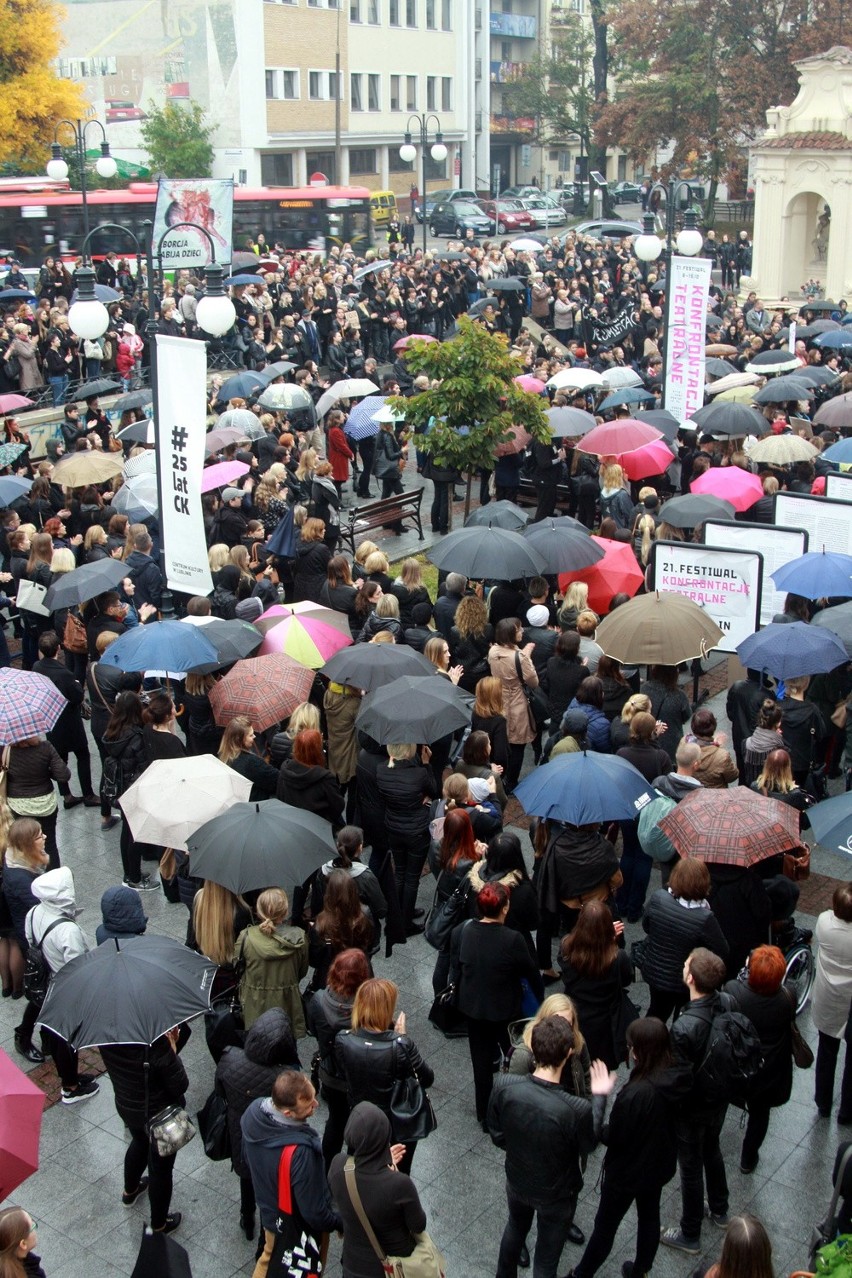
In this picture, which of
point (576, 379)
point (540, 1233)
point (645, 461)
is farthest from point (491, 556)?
point (576, 379)

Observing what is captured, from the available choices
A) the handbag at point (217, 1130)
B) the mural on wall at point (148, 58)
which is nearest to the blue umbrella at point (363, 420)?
the handbag at point (217, 1130)

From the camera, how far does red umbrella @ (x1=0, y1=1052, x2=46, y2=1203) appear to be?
5367mm

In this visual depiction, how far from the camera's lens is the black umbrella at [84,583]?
11.3 metres

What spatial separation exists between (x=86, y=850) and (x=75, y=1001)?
4.74 meters

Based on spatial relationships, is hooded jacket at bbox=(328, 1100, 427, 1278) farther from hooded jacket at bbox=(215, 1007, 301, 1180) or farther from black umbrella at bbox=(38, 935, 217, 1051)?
black umbrella at bbox=(38, 935, 217, 1051)

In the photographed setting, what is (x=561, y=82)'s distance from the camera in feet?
236

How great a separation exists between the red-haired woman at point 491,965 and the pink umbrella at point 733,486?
8.31 metres

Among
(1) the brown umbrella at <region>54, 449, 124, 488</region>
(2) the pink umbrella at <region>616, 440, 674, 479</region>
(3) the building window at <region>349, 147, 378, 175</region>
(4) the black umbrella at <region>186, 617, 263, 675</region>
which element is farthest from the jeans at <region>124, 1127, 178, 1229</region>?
(3) the building window at <region>349, 147, 378, 175</region>

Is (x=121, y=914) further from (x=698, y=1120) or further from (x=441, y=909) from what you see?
(x=698, y=1120)

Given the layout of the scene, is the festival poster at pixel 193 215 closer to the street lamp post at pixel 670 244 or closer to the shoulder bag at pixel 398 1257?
the street lamp post at pixel 670 244

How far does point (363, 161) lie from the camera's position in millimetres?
69375

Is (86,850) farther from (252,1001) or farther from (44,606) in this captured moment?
(252,1001)

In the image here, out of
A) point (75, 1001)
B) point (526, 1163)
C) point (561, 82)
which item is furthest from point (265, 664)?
point (561, 82)

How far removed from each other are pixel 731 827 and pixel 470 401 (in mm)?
9236
